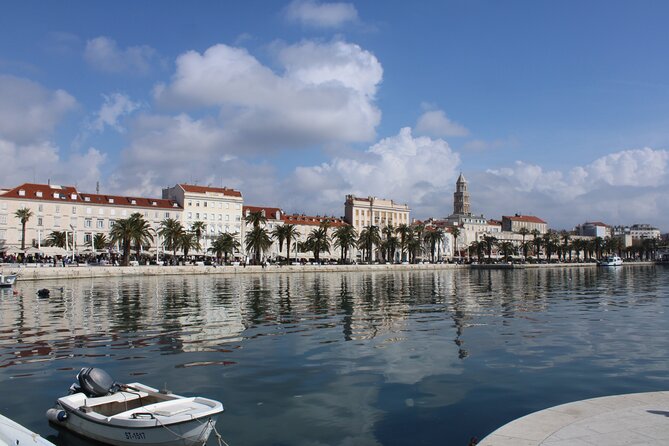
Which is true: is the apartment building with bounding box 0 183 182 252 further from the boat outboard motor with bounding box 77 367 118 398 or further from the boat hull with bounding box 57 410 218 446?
the boat hull with bounding box 57 410 218 446

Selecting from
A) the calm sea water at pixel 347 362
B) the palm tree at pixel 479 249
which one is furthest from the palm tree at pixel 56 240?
the palm tree at pixel 479 249

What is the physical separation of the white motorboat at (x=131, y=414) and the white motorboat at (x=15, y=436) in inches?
78.8

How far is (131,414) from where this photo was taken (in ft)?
38.7

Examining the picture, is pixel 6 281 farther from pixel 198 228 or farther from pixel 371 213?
pixel 371 213

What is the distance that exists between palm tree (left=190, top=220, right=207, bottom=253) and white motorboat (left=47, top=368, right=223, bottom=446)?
356 ft

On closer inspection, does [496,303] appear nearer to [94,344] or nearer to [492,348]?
[492,348]

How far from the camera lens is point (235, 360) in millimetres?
20141

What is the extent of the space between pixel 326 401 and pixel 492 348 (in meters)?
9.65

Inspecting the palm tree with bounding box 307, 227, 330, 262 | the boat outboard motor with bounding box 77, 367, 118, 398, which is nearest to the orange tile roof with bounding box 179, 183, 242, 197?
the palm tree with bounding box 307, 227, 330, 262

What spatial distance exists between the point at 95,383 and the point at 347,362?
349 inches

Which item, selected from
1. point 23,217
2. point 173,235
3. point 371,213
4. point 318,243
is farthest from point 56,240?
point 371,213

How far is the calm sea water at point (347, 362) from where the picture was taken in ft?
44.1

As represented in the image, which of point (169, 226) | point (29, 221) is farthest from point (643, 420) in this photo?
point (29, 221)

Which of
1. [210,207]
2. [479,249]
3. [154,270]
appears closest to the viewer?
[154,270]
